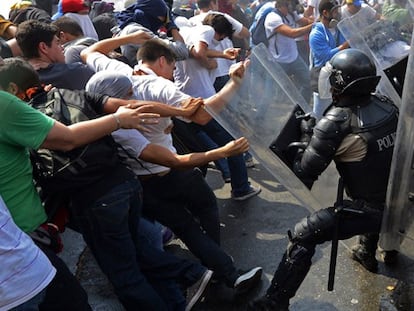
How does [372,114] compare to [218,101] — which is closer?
[372,114]

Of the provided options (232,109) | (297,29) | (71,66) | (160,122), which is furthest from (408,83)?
(297,29)

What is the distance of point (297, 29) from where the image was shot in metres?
6.76

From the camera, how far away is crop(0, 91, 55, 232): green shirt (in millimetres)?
2244

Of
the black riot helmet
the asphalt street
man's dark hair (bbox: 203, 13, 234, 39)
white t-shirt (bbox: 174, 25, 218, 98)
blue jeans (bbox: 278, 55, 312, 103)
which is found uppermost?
the black riot helmet

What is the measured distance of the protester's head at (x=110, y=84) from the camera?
3.13m

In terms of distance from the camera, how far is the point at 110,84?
3154mm

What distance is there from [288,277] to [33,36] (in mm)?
2325

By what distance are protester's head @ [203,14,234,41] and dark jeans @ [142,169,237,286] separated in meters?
2.14

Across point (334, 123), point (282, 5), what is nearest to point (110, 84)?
point (334, 123)

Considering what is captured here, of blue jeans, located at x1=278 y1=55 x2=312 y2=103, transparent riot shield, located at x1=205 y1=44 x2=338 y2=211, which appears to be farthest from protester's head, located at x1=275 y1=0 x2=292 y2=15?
transparent riot shield, located at x1=205 y1=44 x2=338 y2=211

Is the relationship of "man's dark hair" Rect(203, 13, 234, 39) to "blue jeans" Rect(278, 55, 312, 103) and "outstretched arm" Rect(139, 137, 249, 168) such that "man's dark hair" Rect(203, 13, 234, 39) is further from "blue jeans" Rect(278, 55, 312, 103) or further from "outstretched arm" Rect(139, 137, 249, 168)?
"outstretched arm" Rect(139, 137, 249, 168)

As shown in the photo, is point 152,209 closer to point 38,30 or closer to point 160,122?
point 160,122

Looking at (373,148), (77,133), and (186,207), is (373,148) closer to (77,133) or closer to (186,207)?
(186,207)

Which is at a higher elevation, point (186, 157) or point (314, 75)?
point (186, 157)
